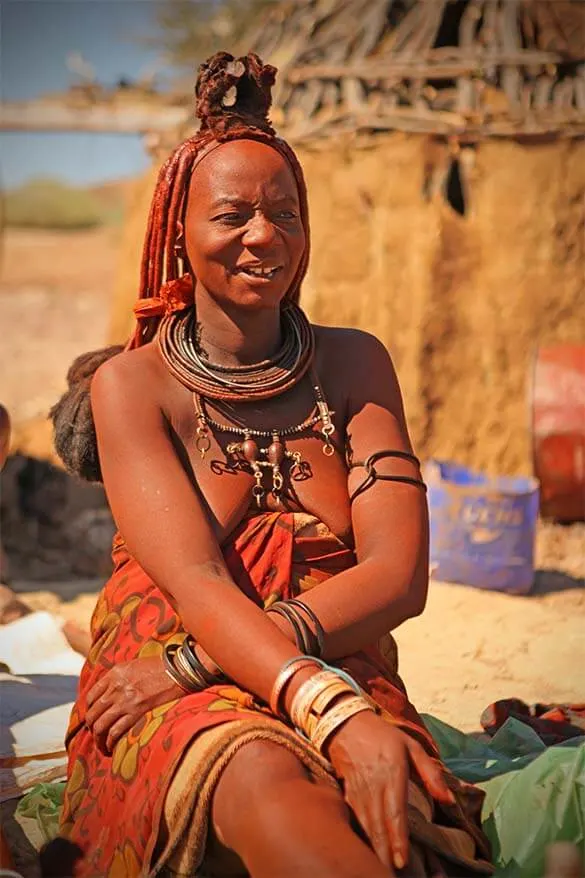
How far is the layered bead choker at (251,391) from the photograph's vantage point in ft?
10.5

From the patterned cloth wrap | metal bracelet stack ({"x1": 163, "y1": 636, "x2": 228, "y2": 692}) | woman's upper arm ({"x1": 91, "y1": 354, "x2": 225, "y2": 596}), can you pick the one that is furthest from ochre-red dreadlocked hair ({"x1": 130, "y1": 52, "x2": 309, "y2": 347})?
metal bracelet stack ({"x1": 163, "y1": 636, "x2": 228, "y2": 692})

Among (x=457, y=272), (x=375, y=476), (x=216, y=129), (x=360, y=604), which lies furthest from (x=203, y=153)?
(x=457, y=272)

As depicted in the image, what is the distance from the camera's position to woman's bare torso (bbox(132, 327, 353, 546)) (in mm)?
3178

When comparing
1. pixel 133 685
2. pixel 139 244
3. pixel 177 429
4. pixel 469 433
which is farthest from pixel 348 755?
pixel 139 244

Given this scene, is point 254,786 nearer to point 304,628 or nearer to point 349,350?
point 304,628

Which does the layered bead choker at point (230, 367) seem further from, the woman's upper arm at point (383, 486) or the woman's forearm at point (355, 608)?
the woman's forearm at point (355, 608)

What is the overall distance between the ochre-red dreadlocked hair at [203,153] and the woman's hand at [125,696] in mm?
929

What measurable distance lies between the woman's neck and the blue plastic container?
3.86 metres

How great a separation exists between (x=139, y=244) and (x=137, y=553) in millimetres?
8215

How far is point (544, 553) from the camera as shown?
26.9 ft

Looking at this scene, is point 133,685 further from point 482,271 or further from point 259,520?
point 482,271

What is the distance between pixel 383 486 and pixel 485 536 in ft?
12.8

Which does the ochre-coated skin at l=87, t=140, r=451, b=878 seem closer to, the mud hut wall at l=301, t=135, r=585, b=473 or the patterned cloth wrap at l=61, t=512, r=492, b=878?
the patterned cloth wrap at l=61, t=512, r=492, b=878

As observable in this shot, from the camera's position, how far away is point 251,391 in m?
3.23
